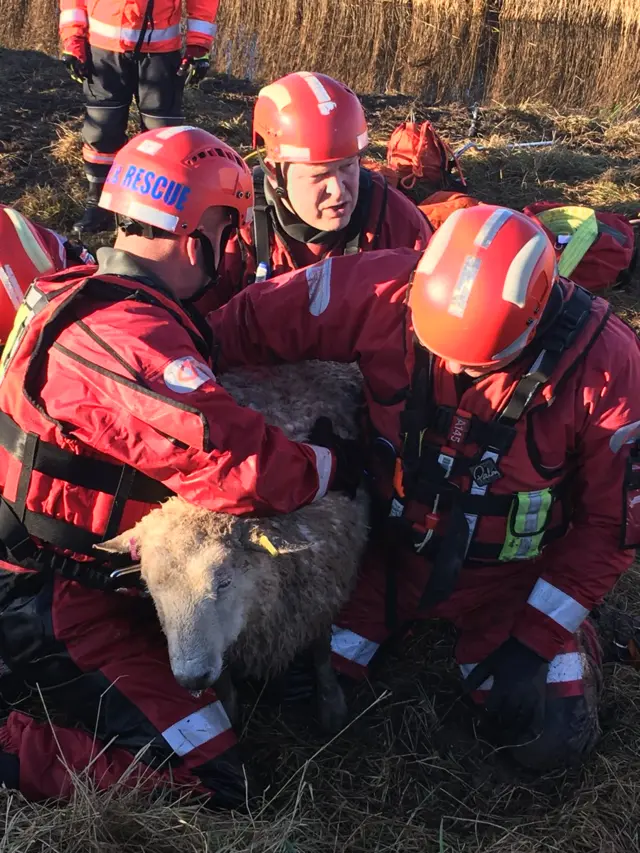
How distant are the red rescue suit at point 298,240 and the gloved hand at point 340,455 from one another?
4.15 feet

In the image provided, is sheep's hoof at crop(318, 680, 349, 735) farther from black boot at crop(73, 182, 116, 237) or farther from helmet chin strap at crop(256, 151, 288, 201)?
black boot at crop(73, 182, 116, 237)

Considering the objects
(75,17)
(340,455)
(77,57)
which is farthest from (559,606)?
(75,17)

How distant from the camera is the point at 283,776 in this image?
2.80 metres

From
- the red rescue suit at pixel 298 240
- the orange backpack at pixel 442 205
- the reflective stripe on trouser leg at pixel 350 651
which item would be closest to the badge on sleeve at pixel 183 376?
the reflective stripe on trouser leg at pixel 350 651

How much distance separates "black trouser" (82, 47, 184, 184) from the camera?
6266 mm

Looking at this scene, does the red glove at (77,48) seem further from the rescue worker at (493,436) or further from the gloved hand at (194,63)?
the rescue worker at (493,436)

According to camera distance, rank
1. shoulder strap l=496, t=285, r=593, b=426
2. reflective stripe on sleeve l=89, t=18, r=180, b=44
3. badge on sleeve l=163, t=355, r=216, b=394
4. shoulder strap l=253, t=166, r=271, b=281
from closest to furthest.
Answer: badge on sleeve l=163, t=355, r=216, b=394
shoulder strap l=496, t=285, r=593, b=426
shoulder strap l=253, t=166, r=271, b=281
reflective stripe on sleeve l=89, t=18, r=180, b=44

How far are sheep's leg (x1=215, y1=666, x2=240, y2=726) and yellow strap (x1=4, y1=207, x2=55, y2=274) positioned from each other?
180cm

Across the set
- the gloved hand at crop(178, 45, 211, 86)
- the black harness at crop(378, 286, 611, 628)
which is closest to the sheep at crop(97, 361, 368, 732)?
the black harness at crop(378, 286, 611, 628)

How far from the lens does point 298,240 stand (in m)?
3.89

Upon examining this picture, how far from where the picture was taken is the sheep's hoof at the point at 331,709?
3.00 metres

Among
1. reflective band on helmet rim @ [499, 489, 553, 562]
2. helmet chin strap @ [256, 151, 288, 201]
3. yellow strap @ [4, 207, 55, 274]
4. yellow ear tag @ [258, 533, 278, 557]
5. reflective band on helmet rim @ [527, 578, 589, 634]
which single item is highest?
helmet chin strap @ [256, 151, 288, 201]

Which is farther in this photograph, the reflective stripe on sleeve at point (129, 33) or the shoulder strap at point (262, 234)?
the reflective stripe on sleeve at point (129, 33)

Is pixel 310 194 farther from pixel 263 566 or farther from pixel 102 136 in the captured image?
pixel 102 136
